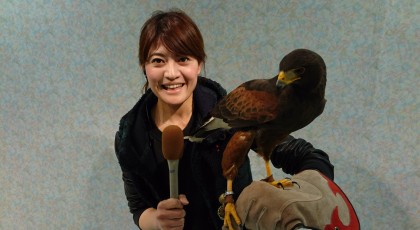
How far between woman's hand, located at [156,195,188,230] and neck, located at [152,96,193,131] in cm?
18

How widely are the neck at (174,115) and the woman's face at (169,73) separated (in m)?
0.08

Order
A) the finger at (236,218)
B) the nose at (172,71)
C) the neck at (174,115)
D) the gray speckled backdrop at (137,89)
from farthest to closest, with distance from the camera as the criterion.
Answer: the gray speckled backdrop at (137,89) → the neck at (174,115) → the nose at (172,71) → the finger at (236,218)

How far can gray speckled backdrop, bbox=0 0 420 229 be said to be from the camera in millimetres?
1063

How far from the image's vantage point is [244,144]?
55 centimetres

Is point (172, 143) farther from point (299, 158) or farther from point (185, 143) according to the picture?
point (299, 158)

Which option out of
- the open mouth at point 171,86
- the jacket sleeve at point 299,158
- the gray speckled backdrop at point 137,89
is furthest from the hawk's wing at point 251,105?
the gray speckled backdrop at point 137,89

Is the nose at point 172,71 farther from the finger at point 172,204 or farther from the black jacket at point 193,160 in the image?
the finger at point 172,204

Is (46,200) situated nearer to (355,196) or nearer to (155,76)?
(155,76)

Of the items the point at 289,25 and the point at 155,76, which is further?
the point at 289,25

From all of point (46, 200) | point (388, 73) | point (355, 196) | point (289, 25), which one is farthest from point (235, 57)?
point (46, 200)

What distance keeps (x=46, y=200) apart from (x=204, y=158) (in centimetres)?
95

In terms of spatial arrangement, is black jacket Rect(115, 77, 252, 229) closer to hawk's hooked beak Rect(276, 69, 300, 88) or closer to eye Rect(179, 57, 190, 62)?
eye Rect(179, 57, 190, 62)

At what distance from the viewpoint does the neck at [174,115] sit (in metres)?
0.81

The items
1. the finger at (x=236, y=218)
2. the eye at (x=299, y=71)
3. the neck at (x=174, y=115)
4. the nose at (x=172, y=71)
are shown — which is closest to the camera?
the eye at (x=299, y=71)
